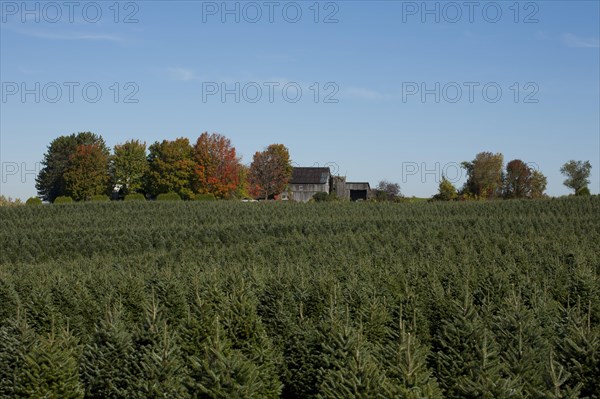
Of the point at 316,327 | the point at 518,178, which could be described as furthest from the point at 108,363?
the point at 518,178

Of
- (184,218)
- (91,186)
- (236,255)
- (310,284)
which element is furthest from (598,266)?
(91,186)

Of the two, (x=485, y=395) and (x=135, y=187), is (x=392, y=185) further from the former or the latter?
(x=485, y=395)

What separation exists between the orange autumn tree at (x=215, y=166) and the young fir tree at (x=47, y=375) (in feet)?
254

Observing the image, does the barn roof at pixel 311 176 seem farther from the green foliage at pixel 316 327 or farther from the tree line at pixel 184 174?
the green foliage at pixel 316 327

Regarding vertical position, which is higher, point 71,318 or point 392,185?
point 392,185

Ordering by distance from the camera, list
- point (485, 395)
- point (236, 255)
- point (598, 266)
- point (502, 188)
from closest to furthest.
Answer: point (485, 395)
point (598, 266)
point (236, 255)
point (502, 188)

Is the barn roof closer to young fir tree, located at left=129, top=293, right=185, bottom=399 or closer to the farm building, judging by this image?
the farm building

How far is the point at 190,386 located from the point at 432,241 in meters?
27.6

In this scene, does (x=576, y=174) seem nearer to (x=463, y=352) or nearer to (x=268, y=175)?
(x=268, y=175)

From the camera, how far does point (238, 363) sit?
346 inches

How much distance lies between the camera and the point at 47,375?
10.4 meters

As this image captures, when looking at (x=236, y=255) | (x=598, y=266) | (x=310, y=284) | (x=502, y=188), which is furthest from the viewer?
(x=502, y=188)

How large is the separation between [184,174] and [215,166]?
4398mm

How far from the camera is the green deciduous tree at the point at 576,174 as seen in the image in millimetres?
90188
